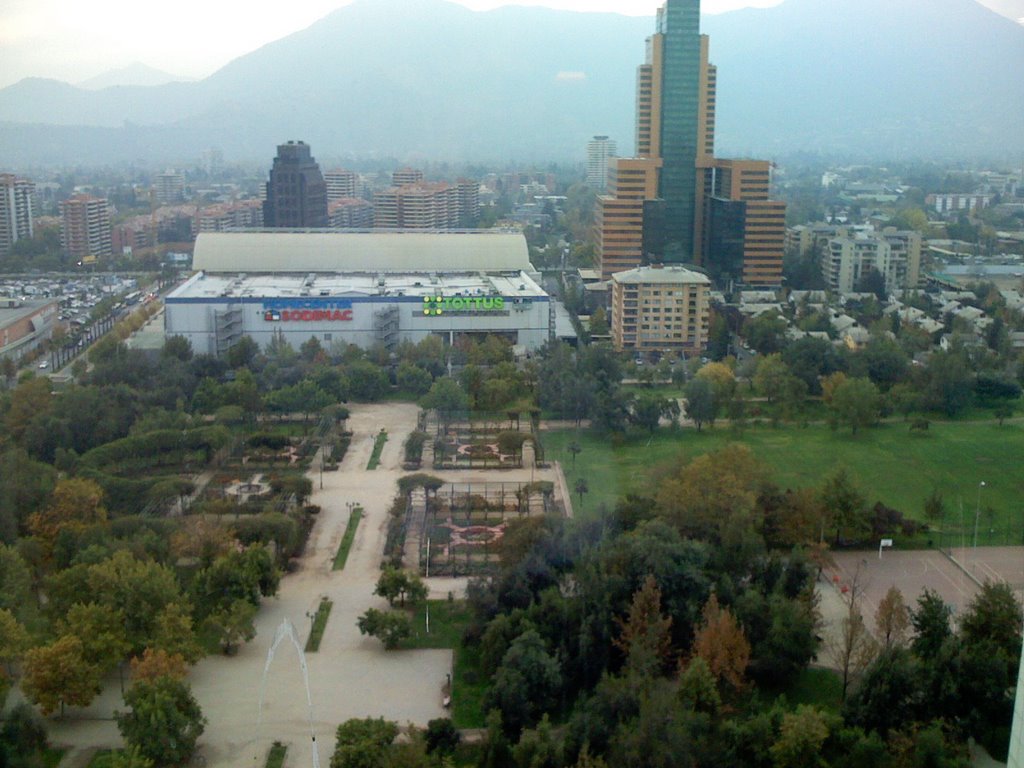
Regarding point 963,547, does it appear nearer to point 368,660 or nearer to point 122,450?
point 368,660

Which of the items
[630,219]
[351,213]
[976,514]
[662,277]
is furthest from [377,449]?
[351,213]

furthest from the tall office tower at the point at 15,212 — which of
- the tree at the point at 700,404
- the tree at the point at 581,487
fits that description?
the tree at the point at 581,487

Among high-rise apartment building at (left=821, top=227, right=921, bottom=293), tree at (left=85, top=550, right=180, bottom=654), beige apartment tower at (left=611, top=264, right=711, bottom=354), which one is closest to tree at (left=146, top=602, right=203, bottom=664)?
tree at (left=85, top=550, right=180, bottom=654)

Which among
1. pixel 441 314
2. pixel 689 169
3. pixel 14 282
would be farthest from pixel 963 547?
pixel 14 282

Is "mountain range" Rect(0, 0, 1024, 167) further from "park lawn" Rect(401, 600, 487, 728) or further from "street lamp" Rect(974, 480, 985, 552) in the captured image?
"park lawn" Rect(401, 600, 487, 728)

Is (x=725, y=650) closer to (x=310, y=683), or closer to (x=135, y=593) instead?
(x=310, y=683)

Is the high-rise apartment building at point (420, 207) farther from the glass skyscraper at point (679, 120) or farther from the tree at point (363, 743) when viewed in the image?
the tree at point (363, 743)

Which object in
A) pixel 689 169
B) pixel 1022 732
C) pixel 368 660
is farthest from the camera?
pixel 689 169
